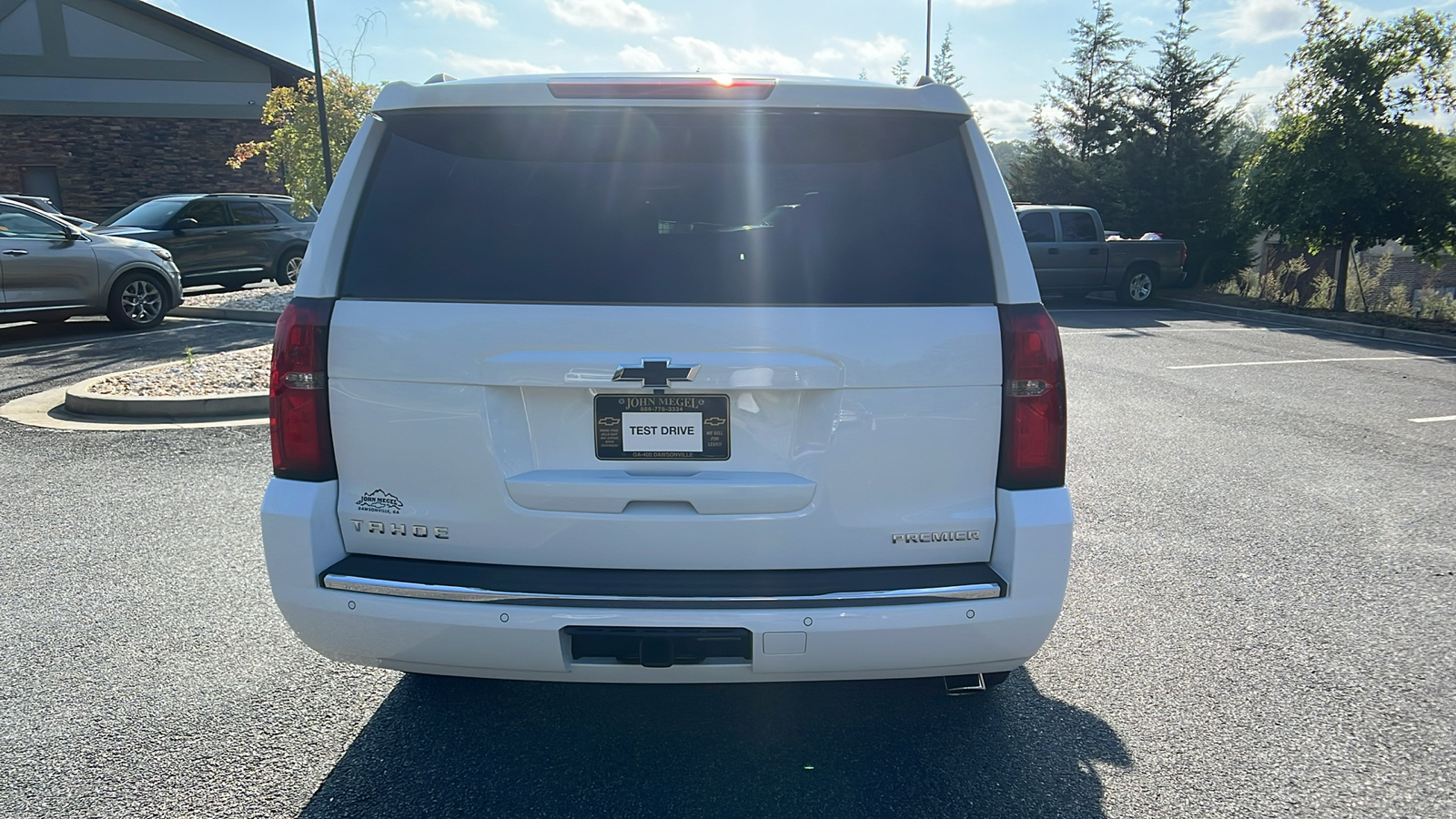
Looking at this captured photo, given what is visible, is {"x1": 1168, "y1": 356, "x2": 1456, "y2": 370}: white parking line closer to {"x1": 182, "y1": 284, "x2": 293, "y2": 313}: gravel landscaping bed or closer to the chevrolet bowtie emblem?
the chevrolet bowtie emblem

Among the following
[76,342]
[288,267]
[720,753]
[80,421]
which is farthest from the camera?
[288,267]

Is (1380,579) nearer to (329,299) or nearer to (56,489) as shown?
(329,299)

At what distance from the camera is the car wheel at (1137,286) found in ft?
65.6

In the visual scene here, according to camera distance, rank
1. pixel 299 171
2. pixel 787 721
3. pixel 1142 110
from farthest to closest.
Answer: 1. pixel 1142 110
2. pixel 299 171
3. pixel 787 721

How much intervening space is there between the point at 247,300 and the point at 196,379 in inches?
272

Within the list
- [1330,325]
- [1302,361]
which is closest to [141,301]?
[1302,361]

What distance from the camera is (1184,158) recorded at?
25.4m

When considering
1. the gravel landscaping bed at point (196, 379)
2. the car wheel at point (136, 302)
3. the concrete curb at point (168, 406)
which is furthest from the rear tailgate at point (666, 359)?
the car wheel at point (136, 302)

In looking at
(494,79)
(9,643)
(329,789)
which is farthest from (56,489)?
(494,79)

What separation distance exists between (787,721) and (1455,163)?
1752 cm

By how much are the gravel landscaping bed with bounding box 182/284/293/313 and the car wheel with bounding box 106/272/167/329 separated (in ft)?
4.68

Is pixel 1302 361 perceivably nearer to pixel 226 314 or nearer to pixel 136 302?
pixel 226 314

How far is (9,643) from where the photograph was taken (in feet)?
12.6

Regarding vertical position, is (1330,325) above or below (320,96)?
below
